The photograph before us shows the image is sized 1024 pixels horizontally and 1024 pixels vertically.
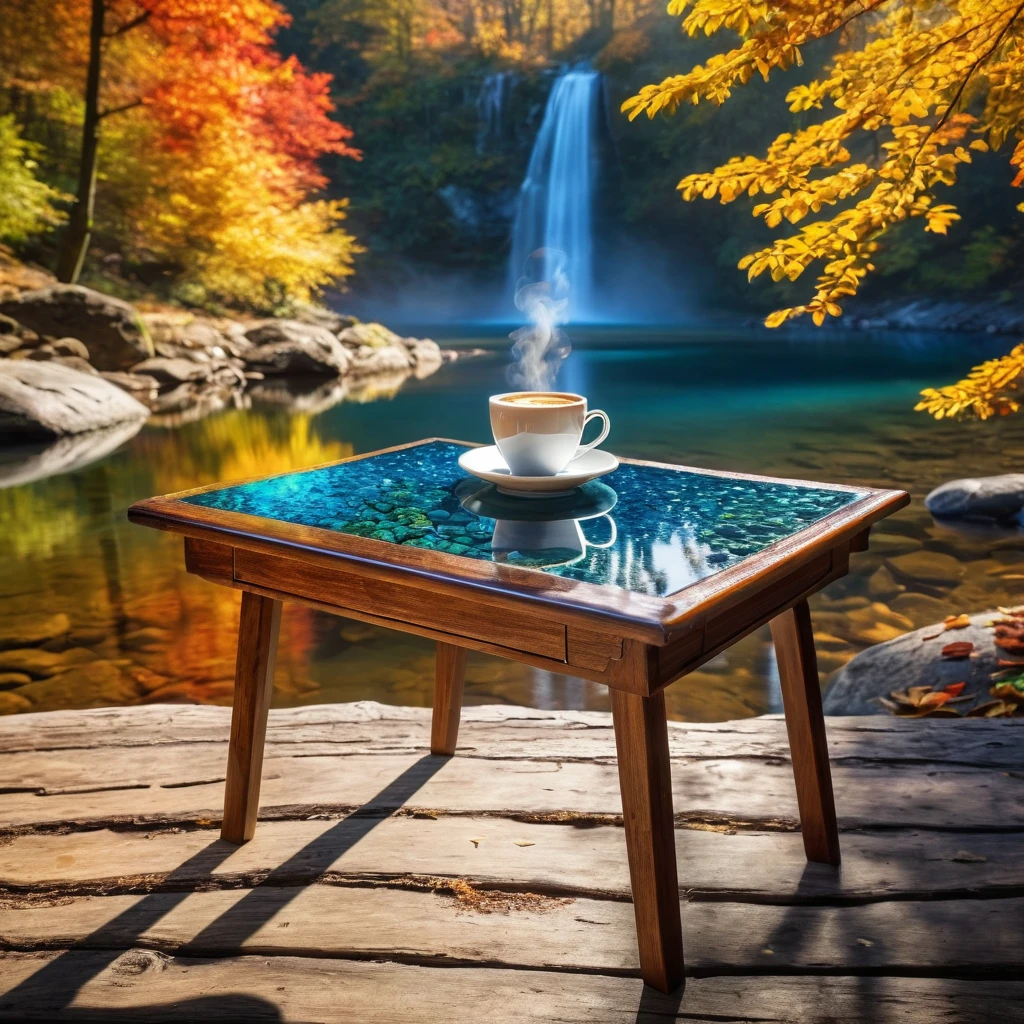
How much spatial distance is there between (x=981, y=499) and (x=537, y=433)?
393 cm

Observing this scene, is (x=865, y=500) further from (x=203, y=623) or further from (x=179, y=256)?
(x=179, y=256)

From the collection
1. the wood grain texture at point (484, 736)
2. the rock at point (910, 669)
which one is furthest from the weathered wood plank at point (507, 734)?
the rock at point (910, 669)

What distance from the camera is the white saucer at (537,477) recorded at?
1401 mm

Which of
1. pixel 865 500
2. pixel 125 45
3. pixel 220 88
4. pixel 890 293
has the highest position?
pixel 125 45

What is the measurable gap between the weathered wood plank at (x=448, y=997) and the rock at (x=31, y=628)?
222 centimetres

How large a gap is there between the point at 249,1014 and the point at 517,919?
391 mm

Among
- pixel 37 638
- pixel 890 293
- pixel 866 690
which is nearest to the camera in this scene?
pixel 866 690

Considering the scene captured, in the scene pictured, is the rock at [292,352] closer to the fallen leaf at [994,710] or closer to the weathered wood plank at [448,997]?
the fallen leaf at [994,710]

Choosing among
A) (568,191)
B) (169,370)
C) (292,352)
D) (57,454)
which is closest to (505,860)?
(57,454)

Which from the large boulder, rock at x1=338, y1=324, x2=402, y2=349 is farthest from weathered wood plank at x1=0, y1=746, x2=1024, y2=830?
rock at x1=338, y1=324, x2=402, y2=349

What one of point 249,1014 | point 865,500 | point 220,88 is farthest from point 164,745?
point 220,88

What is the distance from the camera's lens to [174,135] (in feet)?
40.4

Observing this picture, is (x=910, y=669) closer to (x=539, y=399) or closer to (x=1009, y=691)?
(x=1009, y=691)

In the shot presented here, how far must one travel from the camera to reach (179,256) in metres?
13.0
